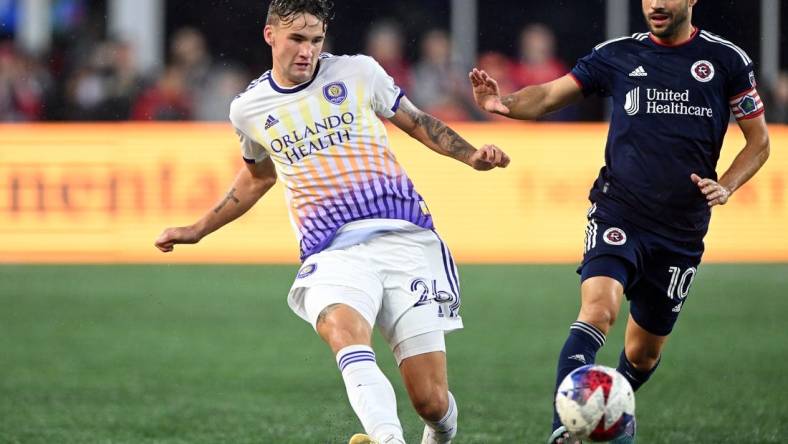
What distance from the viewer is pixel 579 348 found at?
6492 mm

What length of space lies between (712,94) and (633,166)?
0.51 m

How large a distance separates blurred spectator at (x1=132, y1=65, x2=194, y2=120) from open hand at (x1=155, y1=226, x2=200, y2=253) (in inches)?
441

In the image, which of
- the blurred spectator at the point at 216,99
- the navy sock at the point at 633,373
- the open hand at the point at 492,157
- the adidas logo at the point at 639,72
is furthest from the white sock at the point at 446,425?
the blurred spectator at the point at 216,99

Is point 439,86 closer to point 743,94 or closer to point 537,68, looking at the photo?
point 537,68

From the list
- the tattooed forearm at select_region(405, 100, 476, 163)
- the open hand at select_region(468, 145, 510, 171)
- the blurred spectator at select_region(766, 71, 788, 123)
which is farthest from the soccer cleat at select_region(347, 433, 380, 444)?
the blurred spectator at select_region(766, 71, 788, 123)

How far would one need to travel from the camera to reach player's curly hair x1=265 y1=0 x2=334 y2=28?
20.9 feet

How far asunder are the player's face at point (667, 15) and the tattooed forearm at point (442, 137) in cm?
111

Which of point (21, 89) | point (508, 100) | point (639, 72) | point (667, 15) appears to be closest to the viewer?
point (667, 15)

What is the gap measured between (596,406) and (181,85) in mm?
13436

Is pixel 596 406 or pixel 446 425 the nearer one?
pixel 596 406

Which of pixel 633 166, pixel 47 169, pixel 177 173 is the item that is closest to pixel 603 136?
pixel 177 173

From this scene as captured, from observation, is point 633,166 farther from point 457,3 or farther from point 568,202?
point 457,3

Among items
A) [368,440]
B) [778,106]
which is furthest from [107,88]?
[368,440]

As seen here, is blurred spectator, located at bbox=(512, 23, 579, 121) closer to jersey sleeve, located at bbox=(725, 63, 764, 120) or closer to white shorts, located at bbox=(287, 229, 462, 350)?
jersey sleeve, located at bbox=(725, 63, 764, 120)
